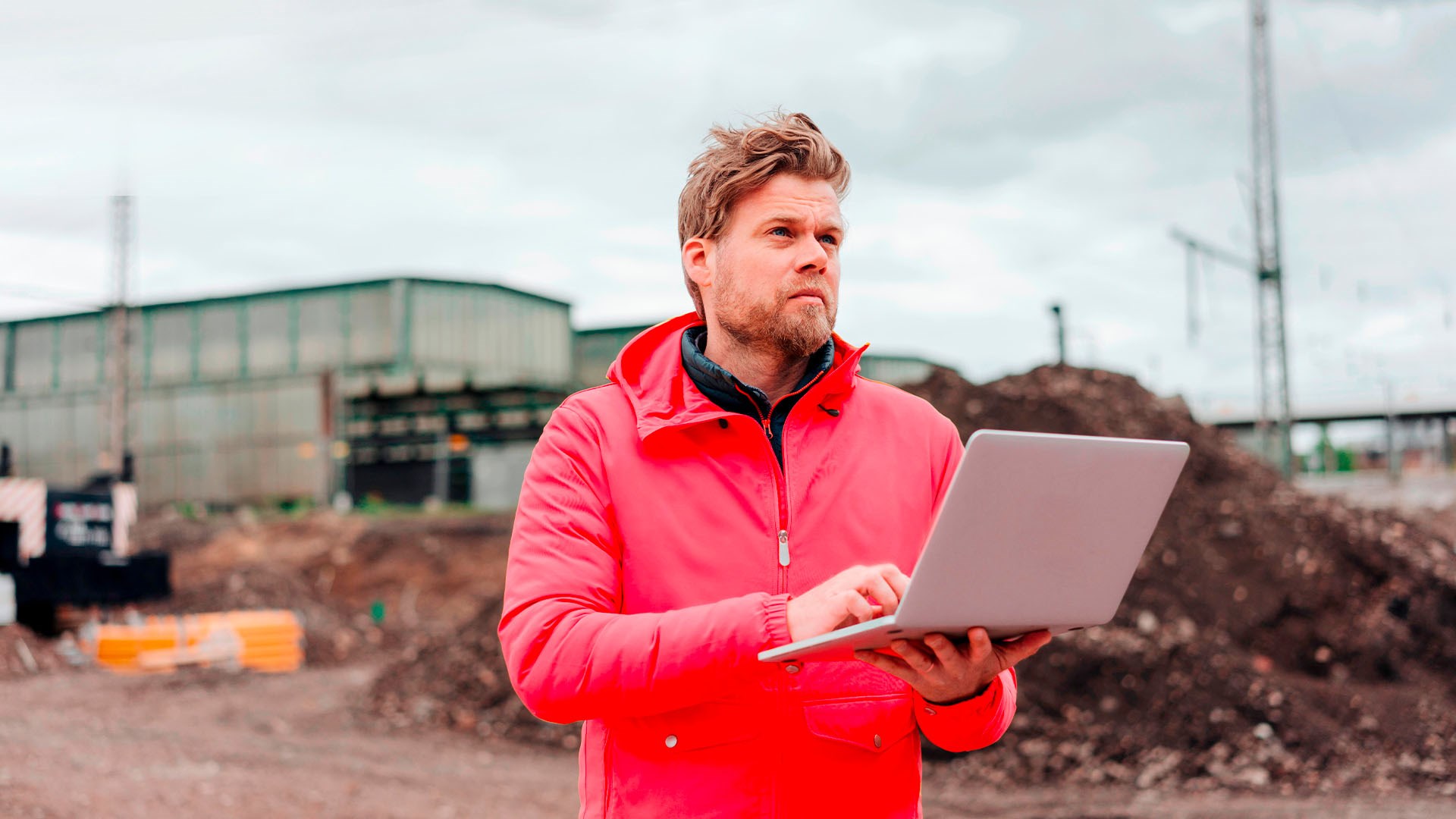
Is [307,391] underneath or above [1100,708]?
above

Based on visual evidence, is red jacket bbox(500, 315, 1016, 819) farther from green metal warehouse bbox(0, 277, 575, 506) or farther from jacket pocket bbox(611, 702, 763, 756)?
green metal warehouse bbox(0, 277, 575, 506)

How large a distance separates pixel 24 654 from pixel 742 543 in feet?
54.9

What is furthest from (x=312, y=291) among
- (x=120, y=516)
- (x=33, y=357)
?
(x=120, y=516)

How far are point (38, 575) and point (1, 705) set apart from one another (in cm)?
470

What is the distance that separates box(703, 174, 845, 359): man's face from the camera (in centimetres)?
209

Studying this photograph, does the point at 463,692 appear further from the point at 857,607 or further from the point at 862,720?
the point at 857,607

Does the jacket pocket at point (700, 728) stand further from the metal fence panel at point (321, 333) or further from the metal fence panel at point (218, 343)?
the metal fence panel at point (218, 343)

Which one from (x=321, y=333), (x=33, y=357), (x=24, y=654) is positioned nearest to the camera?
(x=24, y=654)

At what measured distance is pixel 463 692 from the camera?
12.4 meters

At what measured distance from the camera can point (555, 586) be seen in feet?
6.21

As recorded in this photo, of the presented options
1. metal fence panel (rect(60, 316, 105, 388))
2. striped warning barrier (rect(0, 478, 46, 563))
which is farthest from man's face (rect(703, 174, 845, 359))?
metal fence panel (rect(60, 316, 105, 388))

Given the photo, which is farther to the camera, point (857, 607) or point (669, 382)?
point (669, 382)

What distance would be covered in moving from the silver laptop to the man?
108mm

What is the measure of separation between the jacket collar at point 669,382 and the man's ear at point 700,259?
134mm
